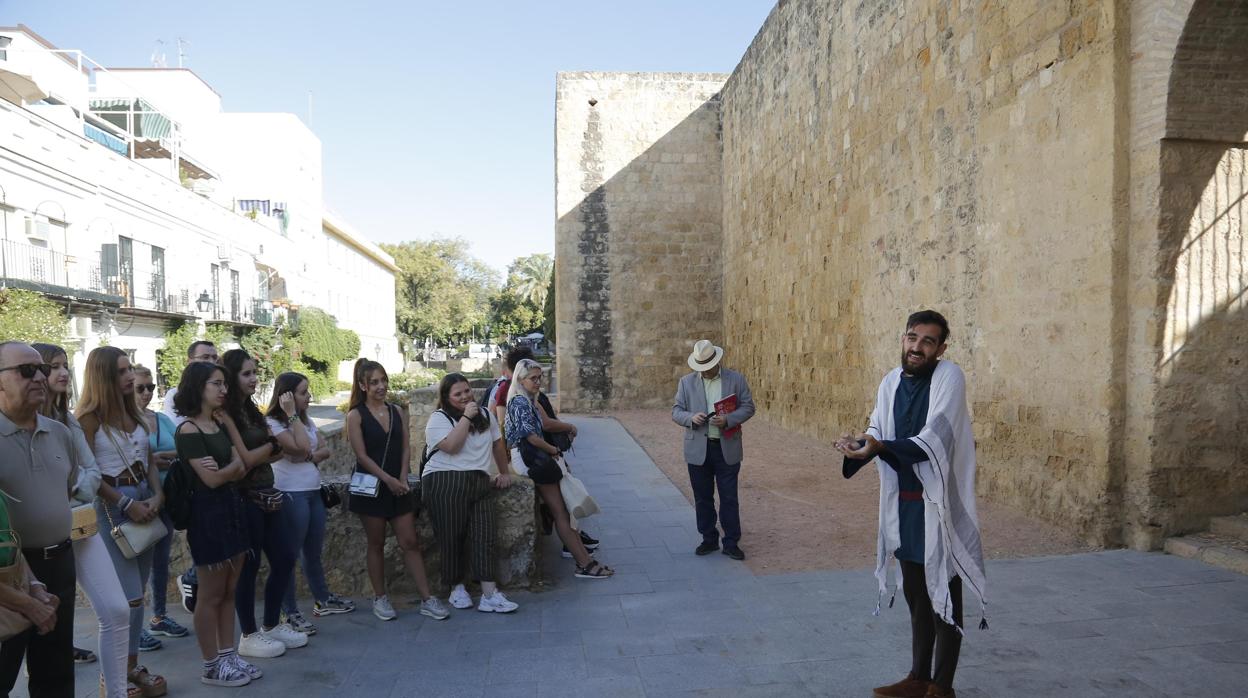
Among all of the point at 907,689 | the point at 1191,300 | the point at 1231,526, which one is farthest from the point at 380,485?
the point at 1231,526

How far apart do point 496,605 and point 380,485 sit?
3.17 feet

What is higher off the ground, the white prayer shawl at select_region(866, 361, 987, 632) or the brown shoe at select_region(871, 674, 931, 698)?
the white prayer shawl at select_region(866, 361, 987, 632)

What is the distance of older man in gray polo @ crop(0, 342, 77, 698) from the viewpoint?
2.60 metres

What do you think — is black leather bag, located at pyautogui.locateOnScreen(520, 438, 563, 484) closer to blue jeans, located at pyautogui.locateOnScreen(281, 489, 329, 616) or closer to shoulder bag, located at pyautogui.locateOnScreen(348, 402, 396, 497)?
shoulder bag, located at pyautogui.locateOnScreen(348, 402, 396, 497)

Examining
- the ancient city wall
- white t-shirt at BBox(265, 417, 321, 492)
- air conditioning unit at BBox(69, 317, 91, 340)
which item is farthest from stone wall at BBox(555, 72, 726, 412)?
white t-shirt at BBox(265, 417, 321, 492)

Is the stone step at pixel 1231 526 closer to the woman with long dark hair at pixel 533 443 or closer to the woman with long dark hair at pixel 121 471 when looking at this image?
the woman with long dark hair at pixel 533 443

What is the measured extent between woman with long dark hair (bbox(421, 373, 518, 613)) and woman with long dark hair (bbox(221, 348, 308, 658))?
0.84 meters

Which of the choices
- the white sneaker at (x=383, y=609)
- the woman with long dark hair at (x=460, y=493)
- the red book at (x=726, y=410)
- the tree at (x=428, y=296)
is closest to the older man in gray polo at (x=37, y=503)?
the white sneaker at (x=383, y=609)

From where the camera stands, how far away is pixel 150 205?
68.3 feet

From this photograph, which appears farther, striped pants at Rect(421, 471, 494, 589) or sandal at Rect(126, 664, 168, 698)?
striped pants at Rect(421, 471, 494, 589)

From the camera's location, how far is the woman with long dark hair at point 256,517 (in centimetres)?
382

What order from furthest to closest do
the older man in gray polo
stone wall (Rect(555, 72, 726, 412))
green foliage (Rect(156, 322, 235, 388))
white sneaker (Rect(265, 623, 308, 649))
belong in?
green foliage (Rect(156, 322, 235, 388)) → stone wall (Rect(555, 72, 726, 412)) → white sneaker (Rect(265, 623, 308, 649)) → the older man in gray polo

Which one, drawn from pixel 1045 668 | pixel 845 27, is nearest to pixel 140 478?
pixel 1045 668

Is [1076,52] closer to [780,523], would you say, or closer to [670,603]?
[780,523]
